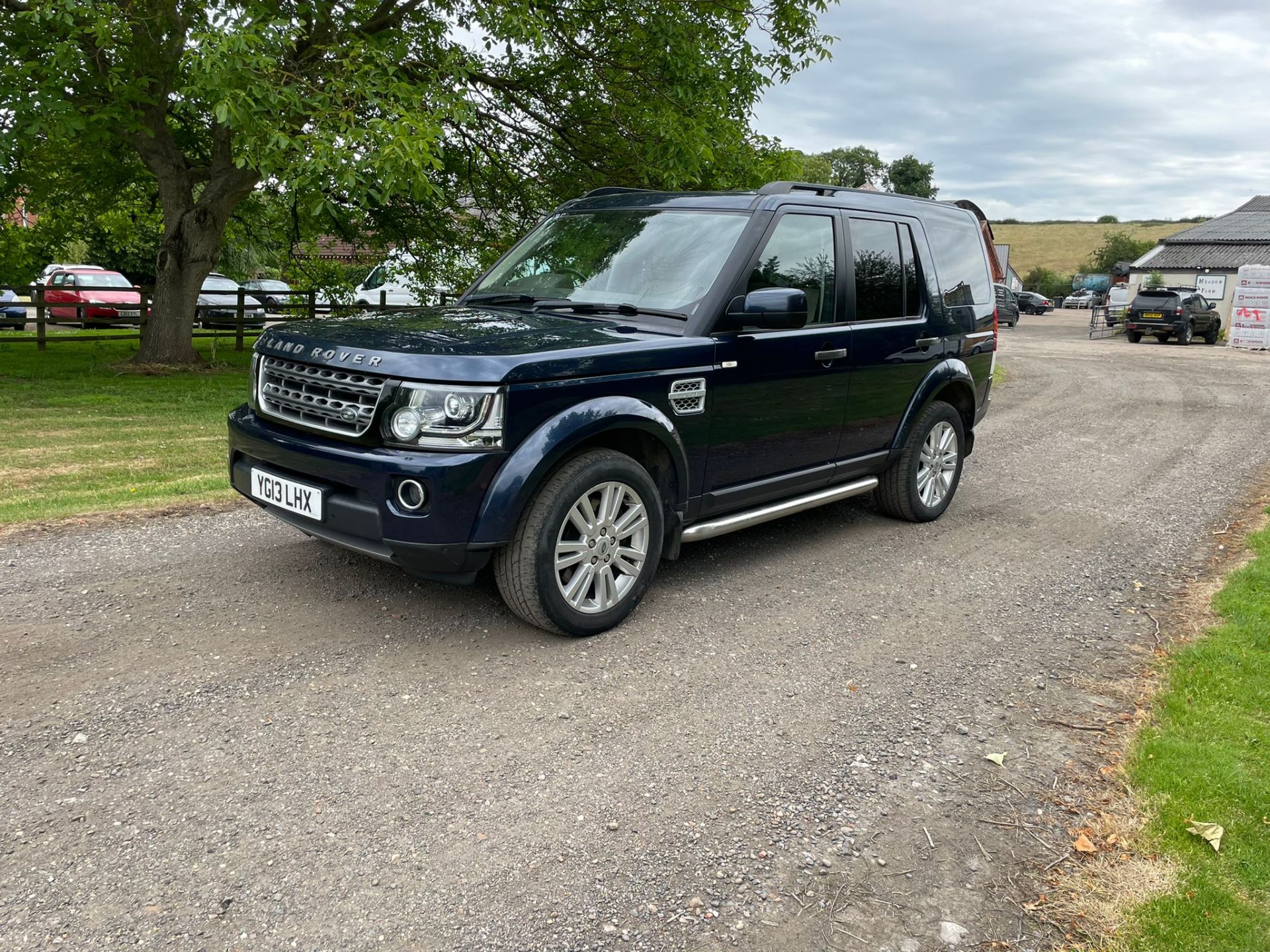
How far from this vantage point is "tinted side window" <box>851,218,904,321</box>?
18.9 ft

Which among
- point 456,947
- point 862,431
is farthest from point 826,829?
point 862,431

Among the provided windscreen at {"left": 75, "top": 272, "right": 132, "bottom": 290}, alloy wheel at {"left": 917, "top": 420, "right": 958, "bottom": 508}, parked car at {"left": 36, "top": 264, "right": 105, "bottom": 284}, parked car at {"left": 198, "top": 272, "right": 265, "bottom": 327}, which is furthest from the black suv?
parked car at {"left": 36, "top": 264, "right": 105, "bottom": 284}

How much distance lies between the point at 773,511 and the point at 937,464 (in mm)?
1974

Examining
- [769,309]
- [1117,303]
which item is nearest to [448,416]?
[769,309]

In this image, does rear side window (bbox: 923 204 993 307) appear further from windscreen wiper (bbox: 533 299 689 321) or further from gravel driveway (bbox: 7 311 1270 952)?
windscreen wiper (bbox: 533 299 689 321)

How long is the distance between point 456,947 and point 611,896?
45 centimetres

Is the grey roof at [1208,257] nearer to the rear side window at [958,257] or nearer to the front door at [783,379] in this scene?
the rear side window at [958,257]

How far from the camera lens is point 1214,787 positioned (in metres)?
3.27

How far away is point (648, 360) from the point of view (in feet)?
14.6

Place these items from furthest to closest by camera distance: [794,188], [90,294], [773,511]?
[90,294] → [794,188] → [773,511]

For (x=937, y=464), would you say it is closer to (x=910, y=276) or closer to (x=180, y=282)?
(x=910, y=276)

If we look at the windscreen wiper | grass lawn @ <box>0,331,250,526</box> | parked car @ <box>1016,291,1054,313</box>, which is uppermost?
parked car @ <box>1016,291,1054,313</box>

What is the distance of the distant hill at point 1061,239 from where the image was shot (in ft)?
333

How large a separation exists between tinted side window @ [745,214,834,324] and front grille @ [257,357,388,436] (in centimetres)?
200
